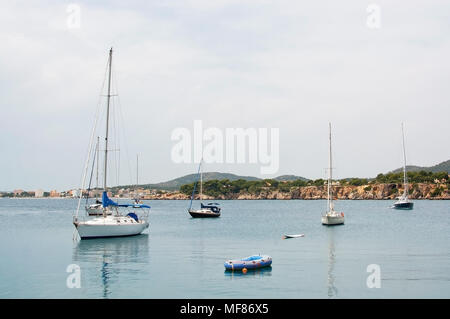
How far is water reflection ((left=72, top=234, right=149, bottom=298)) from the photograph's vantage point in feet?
112

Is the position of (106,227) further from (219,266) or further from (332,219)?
(332,219)

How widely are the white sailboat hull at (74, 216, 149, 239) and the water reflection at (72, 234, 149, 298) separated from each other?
2.75ft

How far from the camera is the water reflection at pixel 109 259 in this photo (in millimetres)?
34188

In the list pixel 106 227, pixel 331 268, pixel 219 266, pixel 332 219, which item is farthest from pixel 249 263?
pixel 332 219

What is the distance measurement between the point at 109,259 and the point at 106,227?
12.5 m

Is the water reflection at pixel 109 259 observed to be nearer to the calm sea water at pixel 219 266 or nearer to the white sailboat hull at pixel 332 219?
the calm sea water at pixel 219 266

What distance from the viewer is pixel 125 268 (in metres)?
38.8

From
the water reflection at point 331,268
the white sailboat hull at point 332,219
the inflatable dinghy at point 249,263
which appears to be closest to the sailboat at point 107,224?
the inflatable dinghy at point 249,263

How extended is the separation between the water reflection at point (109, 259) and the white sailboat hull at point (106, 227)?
84cm

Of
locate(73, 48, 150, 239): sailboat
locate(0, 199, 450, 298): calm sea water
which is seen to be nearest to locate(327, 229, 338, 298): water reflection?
locate(0, 199, 450, 298): calm sea water

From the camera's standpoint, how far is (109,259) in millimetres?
43062
